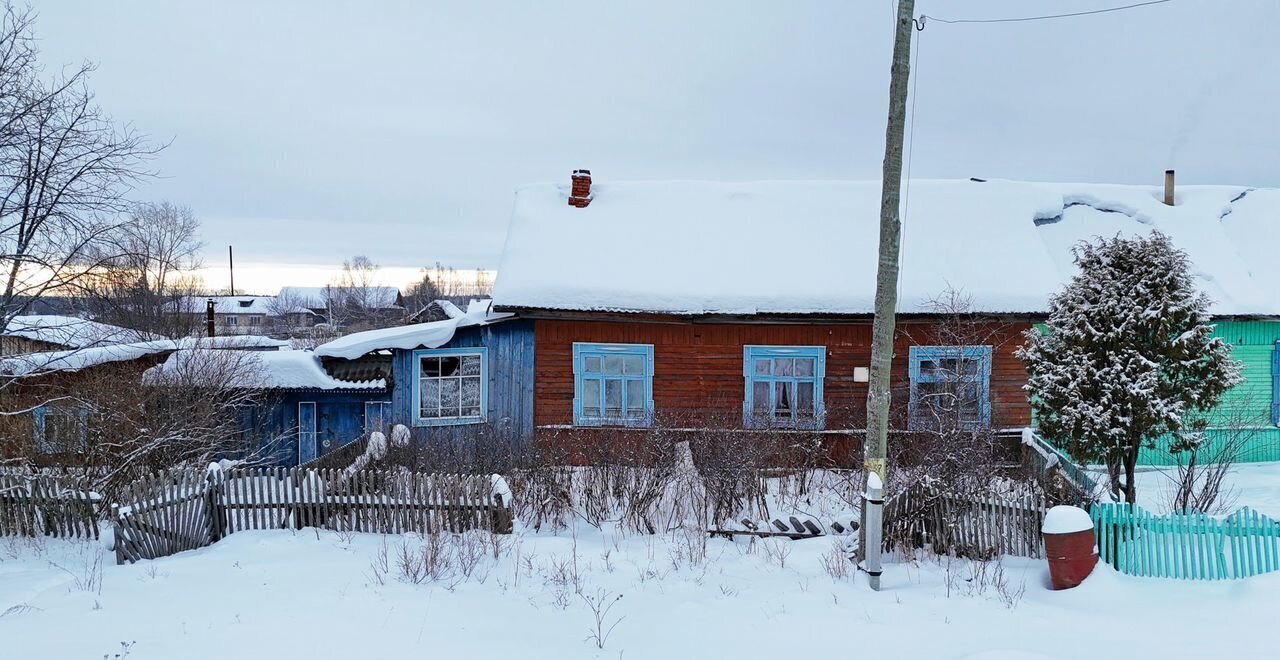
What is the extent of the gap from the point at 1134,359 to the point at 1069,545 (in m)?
2.79

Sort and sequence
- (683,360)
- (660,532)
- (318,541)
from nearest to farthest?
(318,541)
(660,532)
(683,360)

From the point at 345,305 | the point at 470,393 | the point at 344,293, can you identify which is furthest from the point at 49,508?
the point at 344,293

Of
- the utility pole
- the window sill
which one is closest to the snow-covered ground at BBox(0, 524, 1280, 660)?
the utility pole

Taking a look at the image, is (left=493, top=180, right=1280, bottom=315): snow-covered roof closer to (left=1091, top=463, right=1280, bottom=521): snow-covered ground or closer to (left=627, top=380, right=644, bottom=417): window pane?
(left=627, top=380, right=644, bottom=417): window pane

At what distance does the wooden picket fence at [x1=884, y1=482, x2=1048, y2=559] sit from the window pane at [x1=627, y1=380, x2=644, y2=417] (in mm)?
5563

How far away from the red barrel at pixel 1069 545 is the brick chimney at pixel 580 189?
1039cm

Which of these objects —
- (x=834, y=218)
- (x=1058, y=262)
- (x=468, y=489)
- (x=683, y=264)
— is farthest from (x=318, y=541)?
(x=1058, y=262)

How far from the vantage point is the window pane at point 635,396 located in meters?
12.3

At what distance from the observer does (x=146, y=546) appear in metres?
7.18

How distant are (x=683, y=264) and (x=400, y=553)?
24.2 ft

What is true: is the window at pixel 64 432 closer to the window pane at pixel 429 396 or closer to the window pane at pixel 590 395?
the window pane at pixel 429 396

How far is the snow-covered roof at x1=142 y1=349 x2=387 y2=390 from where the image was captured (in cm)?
1181

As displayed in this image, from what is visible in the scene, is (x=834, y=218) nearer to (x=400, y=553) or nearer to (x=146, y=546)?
(x=400, y=553)

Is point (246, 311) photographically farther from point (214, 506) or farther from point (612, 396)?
point (214, 506)
